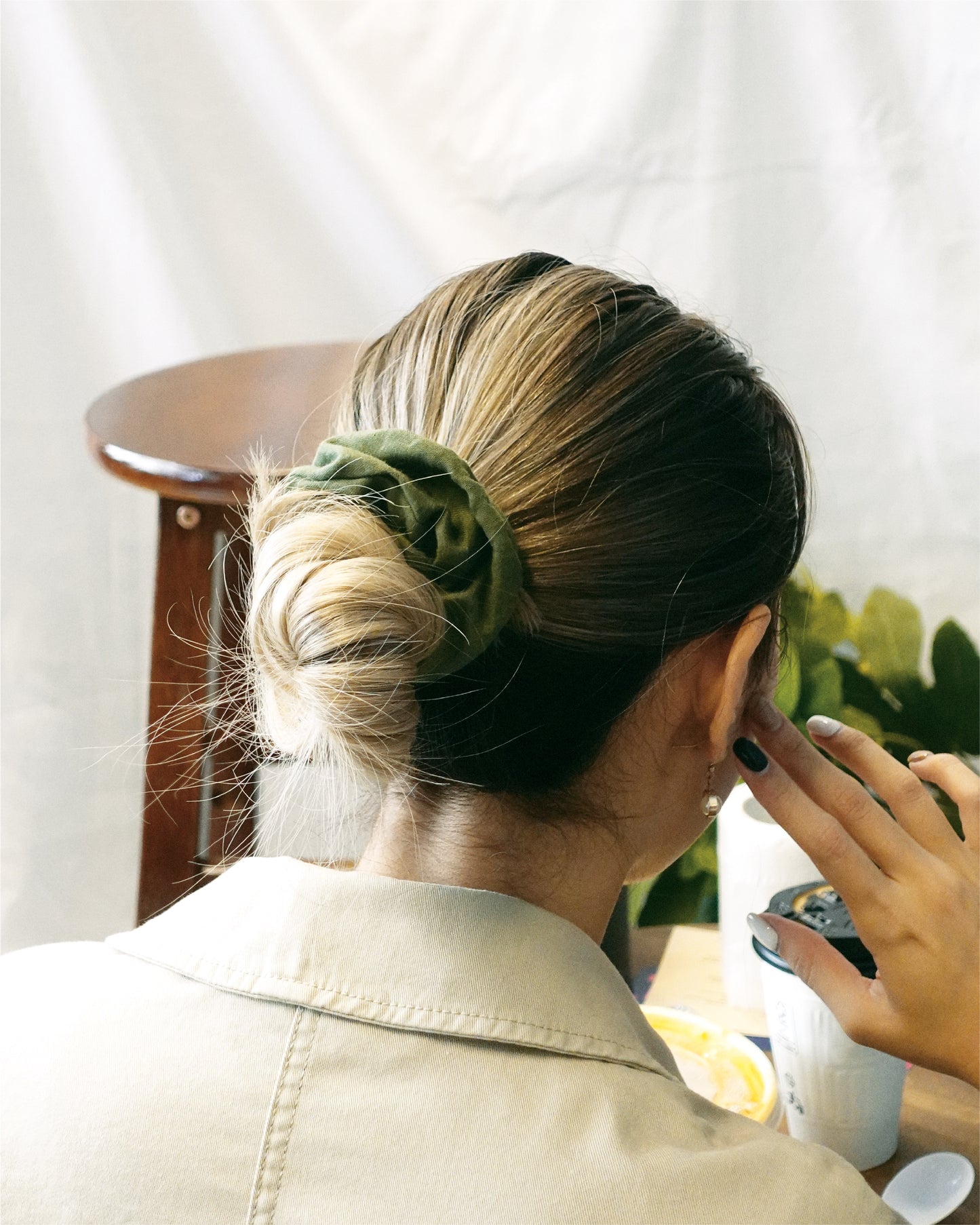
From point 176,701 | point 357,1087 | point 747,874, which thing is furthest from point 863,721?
point 357,1087

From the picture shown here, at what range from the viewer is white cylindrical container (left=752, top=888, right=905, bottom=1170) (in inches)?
31.5

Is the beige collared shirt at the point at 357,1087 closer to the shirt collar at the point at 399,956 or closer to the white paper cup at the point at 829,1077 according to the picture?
the shirt collar at the point at 399,956

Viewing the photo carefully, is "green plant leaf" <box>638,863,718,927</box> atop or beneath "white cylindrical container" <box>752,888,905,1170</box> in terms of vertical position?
beneath

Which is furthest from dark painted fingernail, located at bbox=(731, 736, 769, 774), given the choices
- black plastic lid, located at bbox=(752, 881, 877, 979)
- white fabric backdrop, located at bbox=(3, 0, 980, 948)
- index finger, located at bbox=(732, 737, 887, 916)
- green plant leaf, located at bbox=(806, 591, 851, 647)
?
white fabric backdrop, located at bbox=(3, 0, 980, 948)

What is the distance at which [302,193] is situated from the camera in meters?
1.64

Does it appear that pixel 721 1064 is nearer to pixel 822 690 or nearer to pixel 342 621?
pixel 342 621

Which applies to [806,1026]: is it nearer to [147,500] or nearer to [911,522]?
[911,522]

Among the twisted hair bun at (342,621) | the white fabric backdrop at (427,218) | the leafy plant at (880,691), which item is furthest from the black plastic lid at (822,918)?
the white fabric backdrop at (427,218)

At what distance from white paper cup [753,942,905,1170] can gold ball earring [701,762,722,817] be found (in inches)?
4.4

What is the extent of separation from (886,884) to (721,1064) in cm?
21

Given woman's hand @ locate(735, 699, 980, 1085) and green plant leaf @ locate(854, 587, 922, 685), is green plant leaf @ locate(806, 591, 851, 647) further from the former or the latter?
woman's hand @ locate(735, 699, 980, 1085)

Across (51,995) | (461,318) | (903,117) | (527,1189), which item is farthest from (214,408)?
(903,117)

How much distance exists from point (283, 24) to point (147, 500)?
63 centimetres

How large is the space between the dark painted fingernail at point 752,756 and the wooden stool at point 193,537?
0.36 m
